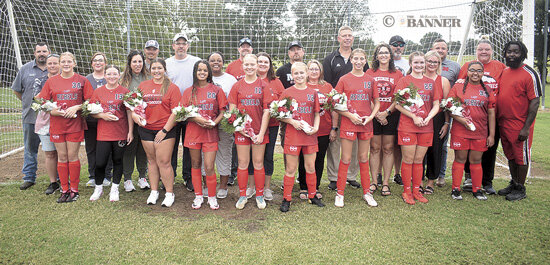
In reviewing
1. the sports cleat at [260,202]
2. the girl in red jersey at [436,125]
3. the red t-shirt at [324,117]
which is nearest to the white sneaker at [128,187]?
the sports cleat at [260,202]

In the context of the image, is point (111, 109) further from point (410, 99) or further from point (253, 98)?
point (410, 99)

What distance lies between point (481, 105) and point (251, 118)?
10.4 feet

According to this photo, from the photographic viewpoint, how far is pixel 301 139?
410 cm

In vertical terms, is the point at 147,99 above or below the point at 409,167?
above

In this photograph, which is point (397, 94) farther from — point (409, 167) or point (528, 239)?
point (528, 239)

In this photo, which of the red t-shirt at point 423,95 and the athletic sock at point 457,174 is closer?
the red t-shirt at point 423,95

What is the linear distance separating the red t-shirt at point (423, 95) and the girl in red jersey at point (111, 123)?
3.64 meters

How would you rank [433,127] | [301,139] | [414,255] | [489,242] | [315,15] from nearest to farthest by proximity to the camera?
[414,255], [489,242], [301,139], [433,127], [315,15]

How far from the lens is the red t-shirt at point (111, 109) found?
4.30 m

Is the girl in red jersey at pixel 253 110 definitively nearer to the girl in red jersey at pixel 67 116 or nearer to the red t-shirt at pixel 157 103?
the red t-shirt at pixel 157 103

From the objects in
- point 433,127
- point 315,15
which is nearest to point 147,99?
point 433,127

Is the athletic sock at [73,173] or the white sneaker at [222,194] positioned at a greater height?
the athletic sock at [73,173]

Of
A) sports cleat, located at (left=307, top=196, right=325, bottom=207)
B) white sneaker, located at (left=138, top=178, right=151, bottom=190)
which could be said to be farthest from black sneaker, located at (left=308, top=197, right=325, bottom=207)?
white sneaker, located at (left=138, top=178, right=151, bottom=190)

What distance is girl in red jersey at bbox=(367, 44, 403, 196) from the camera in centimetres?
455
